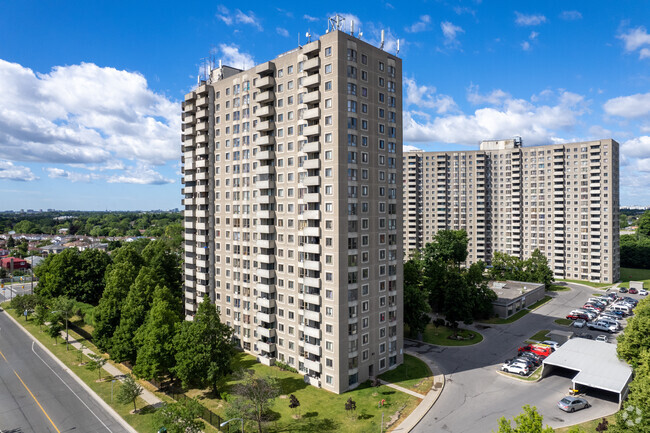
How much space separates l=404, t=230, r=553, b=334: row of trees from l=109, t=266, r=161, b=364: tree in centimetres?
5191

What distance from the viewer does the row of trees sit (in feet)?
271

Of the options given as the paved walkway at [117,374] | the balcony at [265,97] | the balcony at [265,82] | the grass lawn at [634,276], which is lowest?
the paved walkway at [117,374]

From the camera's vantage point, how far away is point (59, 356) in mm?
78812

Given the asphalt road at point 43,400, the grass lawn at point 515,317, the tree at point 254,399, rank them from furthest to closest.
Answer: the grass lawn at point 515,317, the asphalt road at point 43,400, the tree at point 254,399

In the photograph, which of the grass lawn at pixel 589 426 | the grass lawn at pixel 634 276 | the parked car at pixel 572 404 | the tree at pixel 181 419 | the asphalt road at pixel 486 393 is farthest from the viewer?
the grass lawn at pixel 634 276

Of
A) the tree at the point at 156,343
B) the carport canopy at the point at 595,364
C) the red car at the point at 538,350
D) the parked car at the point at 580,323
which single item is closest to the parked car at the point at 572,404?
the carport canopy at the point at 595,364

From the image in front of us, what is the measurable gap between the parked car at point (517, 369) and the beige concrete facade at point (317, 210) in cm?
1850

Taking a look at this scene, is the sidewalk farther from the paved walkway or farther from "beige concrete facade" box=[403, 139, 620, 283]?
"beige concrete facade" box=[403, 139, 620, 283]

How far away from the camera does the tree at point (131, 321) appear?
219 ft

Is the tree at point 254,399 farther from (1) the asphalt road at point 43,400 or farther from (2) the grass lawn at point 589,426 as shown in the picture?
(2) the grass lawn at point 589,426

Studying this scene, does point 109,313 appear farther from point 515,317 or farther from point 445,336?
point 515,317

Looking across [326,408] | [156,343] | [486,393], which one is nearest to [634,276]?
[486,393]

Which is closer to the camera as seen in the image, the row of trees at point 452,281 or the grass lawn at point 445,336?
the row of trees at point 452,281

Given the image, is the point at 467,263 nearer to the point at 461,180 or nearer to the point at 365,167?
the point at 461,180
